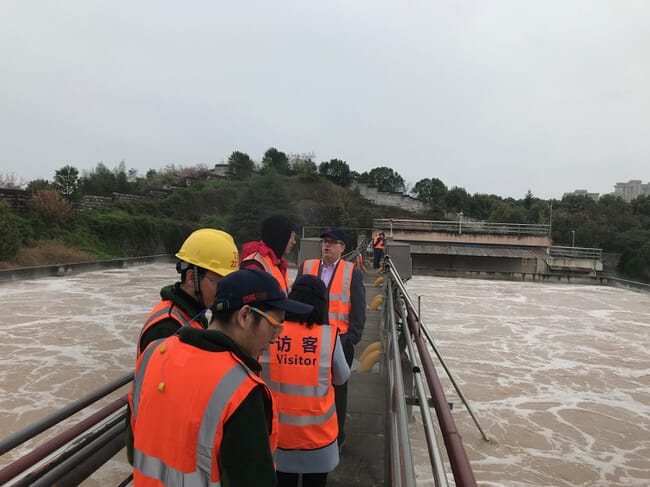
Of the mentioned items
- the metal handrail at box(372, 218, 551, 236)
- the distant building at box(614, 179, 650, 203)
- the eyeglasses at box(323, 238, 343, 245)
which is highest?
the distant building at box(614, 179, 650, 203)

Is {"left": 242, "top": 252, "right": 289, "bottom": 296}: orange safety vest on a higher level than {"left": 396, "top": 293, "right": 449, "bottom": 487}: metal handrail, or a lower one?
higher

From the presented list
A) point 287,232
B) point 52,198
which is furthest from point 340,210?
point 287,232

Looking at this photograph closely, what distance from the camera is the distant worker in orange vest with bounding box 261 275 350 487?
5.93ft

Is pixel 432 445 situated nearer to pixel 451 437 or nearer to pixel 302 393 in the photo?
pixel 451 437

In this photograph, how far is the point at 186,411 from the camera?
98 cm

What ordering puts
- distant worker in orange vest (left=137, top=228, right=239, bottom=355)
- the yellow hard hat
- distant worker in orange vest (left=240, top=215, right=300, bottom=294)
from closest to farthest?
distant worker in orange vest (left=137, top=228, right=239, bottom=355) → the yellow hard hat → distant worker in orange vest (left=240, top=215, right=300, bottom=294)

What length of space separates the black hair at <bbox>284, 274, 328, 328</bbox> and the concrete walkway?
1366 mm

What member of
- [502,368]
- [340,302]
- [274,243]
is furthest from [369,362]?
[502,368]

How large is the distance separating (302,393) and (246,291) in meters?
0.84

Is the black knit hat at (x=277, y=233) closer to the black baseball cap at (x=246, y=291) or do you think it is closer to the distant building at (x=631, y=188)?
the black baseball cap at (x=246, y=291)

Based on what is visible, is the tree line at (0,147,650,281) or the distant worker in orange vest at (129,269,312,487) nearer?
the distant worker in orange vest at (129,269,312,487)

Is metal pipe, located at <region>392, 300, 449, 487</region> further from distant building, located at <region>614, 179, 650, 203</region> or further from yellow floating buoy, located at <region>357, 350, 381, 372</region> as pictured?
distant building, located at <region>614, 179, 650, 203</region>

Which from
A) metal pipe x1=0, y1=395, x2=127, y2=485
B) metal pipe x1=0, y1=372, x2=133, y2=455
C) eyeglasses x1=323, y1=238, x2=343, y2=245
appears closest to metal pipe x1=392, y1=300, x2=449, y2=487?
metal pipe x1=0, y1=395, x2=127, y2=485

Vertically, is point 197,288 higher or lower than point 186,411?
higher
